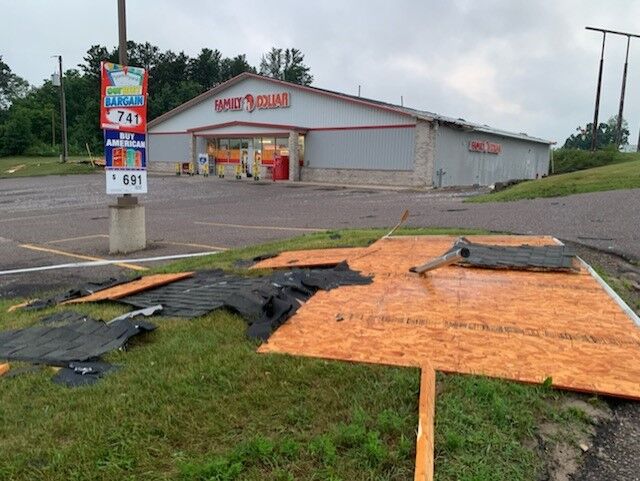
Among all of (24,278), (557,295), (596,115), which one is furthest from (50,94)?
(557,295)

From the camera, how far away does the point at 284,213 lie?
1641cm

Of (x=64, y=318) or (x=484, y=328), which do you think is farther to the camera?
(x=64, y=318)

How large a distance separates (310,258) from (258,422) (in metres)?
4.51

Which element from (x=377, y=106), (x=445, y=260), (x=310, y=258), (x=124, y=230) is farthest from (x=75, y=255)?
(x=377, y=106)

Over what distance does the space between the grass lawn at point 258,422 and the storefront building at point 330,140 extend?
25.7 meters

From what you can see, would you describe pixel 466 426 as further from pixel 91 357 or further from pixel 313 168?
pixel 313 168

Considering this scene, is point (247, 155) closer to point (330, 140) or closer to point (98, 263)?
point (330, 140)

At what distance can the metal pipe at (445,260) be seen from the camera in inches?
227

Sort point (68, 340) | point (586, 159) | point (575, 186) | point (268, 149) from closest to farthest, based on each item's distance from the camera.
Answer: point (68, 340) < point (575, 186) < point (268, 149) < point (586, 159)

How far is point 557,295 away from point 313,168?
93.7 feet

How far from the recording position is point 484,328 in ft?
13.7

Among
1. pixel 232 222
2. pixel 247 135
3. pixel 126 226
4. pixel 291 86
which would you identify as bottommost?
pixel 232 222

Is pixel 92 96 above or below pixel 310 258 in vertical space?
above

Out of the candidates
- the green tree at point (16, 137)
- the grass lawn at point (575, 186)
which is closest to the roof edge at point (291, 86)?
the grass lawn at point (575, 186)
